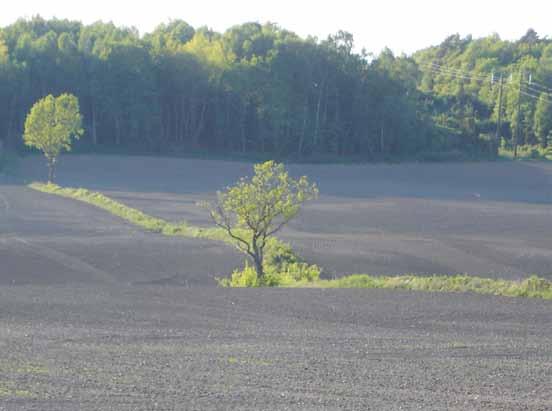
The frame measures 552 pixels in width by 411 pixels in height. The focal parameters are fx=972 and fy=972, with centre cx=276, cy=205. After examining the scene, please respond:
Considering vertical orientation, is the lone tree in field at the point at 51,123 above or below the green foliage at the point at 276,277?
above

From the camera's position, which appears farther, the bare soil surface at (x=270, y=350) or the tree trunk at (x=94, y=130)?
the tree trunk at (x=94, y=130)

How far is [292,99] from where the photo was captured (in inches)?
3578

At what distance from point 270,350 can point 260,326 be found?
2803 millimetres

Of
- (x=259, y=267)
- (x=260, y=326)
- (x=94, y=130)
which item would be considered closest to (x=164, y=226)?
(x=259, y=267)

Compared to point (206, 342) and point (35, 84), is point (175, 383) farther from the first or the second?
point (35, 84)

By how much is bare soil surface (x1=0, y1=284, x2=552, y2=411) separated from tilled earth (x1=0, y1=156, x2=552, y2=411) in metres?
0.03

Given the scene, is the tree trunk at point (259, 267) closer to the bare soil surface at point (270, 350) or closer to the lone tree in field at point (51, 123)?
the bare soil surface at point (270, 350)

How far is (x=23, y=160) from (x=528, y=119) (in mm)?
48344

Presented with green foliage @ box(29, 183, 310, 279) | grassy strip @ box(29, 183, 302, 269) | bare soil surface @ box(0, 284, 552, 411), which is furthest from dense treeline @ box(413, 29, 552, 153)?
bare soil surface @ box(0, 284, 552, 411)

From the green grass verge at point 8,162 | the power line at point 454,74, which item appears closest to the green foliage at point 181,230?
the green grass verge at point 8,162

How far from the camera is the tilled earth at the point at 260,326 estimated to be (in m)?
9.74

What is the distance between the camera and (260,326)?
51.2ft

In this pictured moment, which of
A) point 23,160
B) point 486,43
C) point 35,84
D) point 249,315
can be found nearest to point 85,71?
point 35,84

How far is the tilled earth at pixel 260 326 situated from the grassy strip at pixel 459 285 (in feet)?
4.12
